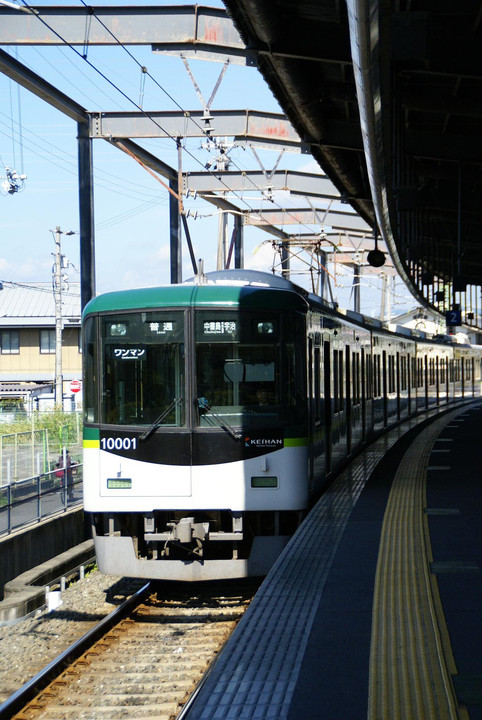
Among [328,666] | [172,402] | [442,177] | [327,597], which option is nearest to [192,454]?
[172,402]

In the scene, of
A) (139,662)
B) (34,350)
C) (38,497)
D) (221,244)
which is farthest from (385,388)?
(34,350)

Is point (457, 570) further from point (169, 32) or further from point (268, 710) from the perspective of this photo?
point (169, 32)

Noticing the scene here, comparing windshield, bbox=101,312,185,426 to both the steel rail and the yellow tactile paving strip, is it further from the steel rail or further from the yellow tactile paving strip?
the yellow tactile paving strip

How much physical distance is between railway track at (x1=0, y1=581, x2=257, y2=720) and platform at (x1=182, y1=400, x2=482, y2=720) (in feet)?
3.19

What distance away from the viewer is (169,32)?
46.4ft

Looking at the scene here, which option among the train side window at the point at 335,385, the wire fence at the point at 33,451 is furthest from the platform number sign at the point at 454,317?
the train side window at the point at 335,385

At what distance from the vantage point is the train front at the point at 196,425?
8234 mm

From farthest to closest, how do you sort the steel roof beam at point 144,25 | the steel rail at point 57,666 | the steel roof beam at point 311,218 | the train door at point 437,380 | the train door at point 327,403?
the train door at point 437,380 < the steel roof beam at point 311,218 < the steel roof beam at point 144,25 < the train door at point 327,403 < the steel rail at point 57,666

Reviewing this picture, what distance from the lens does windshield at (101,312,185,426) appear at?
835cm

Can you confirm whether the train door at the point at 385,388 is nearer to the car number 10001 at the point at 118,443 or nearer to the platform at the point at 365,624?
the platform at the point at 365,624

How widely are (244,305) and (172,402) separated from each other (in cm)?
108

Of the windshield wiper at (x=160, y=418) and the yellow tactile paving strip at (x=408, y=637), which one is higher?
the windshield wiper at (x=160, y=418)

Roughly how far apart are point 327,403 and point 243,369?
2.60 m

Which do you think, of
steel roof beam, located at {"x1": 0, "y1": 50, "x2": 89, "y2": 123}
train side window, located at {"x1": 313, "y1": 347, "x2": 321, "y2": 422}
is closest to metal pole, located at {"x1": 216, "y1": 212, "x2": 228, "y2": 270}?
steel roof beam, located at {"x1": 0, "y1": 50, "x2": 89, "y2": 123}
